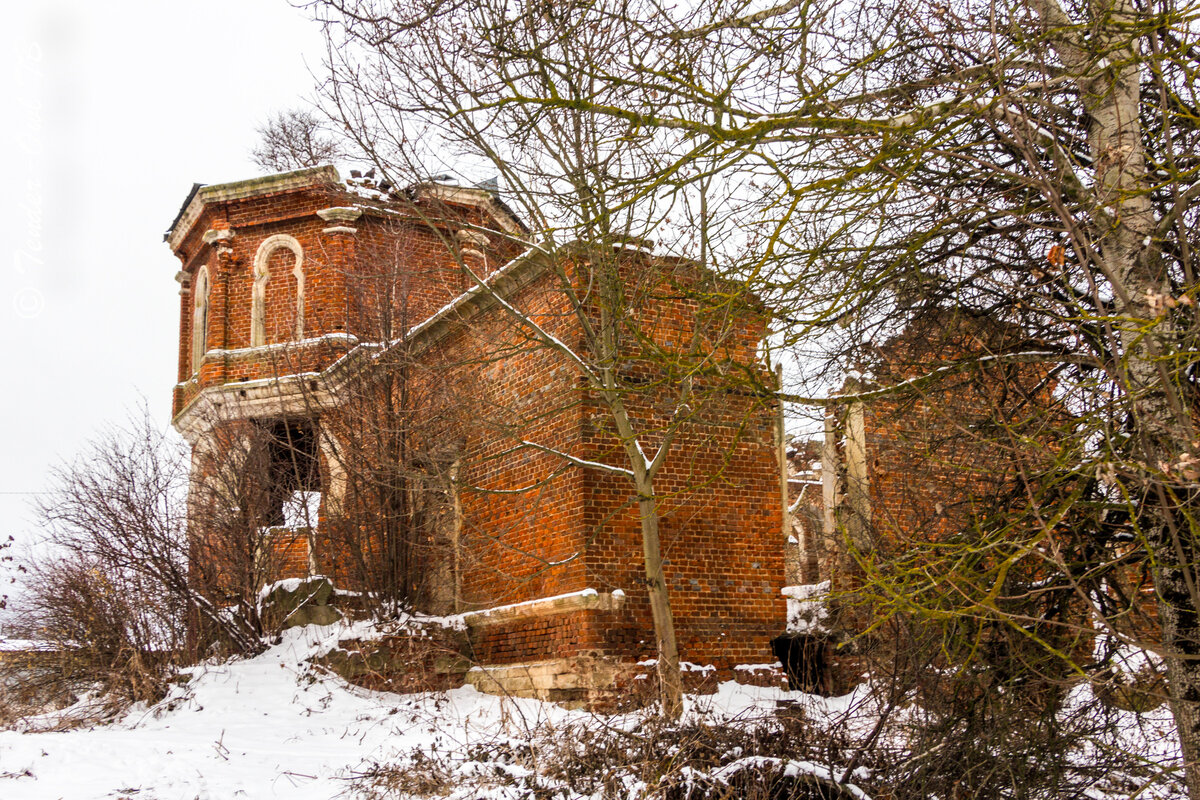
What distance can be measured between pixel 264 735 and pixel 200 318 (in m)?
13.7

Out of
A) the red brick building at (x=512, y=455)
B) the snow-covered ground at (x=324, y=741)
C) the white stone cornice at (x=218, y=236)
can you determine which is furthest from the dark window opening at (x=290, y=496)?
the white stone cornice at (x=218, y=236)

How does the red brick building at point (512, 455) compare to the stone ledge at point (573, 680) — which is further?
the stone ledge at point (573, 680)

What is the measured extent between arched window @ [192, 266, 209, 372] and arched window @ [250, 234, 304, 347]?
1.30 meters

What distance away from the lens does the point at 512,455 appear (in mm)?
13359

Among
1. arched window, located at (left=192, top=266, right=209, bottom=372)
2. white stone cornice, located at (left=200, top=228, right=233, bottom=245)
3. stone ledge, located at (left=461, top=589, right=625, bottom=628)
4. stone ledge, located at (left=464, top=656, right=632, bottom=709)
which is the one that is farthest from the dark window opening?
white stone cornice, located at (left=200, top=228, right=233, bottom=245)

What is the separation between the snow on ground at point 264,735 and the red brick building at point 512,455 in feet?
3.46

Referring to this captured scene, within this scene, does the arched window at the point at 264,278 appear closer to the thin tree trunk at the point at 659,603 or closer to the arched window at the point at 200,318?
the arched window at the point at 200,318

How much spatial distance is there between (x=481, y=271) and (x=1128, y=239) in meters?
14.8

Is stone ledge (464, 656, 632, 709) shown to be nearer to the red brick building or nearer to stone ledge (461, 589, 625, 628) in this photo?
the red brick building

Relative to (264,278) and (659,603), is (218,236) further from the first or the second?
(659,603)

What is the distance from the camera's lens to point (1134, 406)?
5.09m

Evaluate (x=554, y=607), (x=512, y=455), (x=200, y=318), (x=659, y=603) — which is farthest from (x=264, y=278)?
(x=659, y=603)

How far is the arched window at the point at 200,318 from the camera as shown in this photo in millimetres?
21703

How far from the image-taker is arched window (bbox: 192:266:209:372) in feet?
71.2
